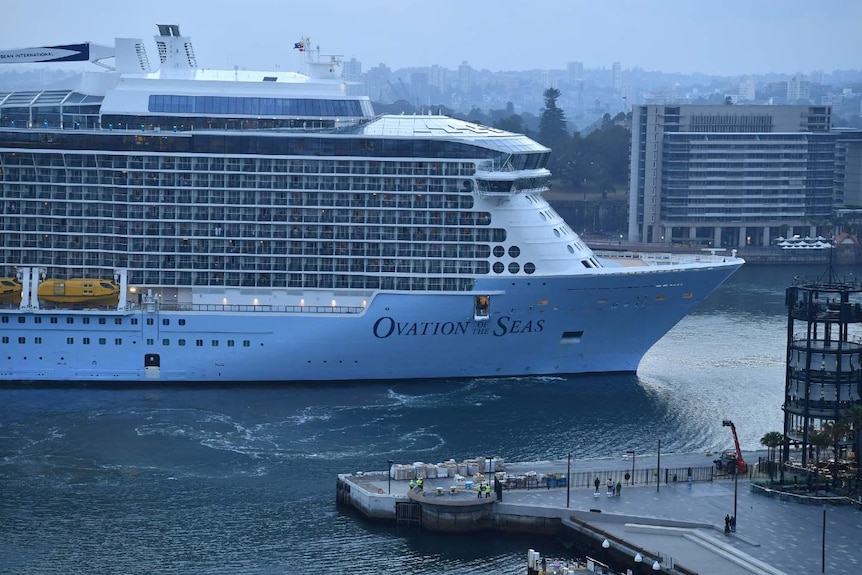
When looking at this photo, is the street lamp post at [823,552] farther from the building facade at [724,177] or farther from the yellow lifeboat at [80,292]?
the building facade at [724,177]

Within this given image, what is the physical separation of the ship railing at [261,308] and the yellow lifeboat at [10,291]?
504 cm

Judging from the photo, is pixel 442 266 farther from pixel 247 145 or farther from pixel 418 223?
pixel 247 145

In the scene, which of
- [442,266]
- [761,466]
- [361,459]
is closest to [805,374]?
[761,466]

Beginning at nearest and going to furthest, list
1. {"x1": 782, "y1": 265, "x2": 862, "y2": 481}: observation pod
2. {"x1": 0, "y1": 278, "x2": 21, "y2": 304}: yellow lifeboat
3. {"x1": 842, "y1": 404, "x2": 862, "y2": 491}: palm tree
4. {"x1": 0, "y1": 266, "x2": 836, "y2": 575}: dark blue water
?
{"x1": 0, "y1": 266, "x2": 836, "y2": 575}: dark blue water → {"x1": 842, "y1": 404, "x2": 862, "y2": 491}: palm tree → {"x1": 782, "y1": 265, "x2": 862, "y2": 481}: observation pod → {"x1": 0, "y1": 278, "x2": 21, "y2": 304}: yellow lifeboat

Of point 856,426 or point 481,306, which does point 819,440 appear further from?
point 481,306

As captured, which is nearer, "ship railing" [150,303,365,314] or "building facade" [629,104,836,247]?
"ship railing" [150,303,365,314]

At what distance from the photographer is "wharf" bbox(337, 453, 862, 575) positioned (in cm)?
3909

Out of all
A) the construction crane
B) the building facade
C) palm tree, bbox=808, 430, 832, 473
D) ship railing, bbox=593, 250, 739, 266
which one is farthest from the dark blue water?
the building facade

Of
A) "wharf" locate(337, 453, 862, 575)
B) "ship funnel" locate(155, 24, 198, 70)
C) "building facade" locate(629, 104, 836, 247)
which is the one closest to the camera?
"wharf" locate(337, 453, 862, 575)

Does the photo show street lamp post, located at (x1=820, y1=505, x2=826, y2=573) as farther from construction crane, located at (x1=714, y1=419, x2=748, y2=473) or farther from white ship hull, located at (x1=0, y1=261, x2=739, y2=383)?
white ship hull, located at (x1=0, y1=261, x2=739, y2=383)

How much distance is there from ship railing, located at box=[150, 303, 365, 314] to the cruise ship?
2.3 inches

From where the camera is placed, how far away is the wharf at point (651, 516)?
39.1m

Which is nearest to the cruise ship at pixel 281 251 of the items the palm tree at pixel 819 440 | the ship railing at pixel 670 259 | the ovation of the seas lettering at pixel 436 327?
the ovation of the seas lettering at pixel 436 327

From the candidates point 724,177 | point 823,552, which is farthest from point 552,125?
point 823,552
